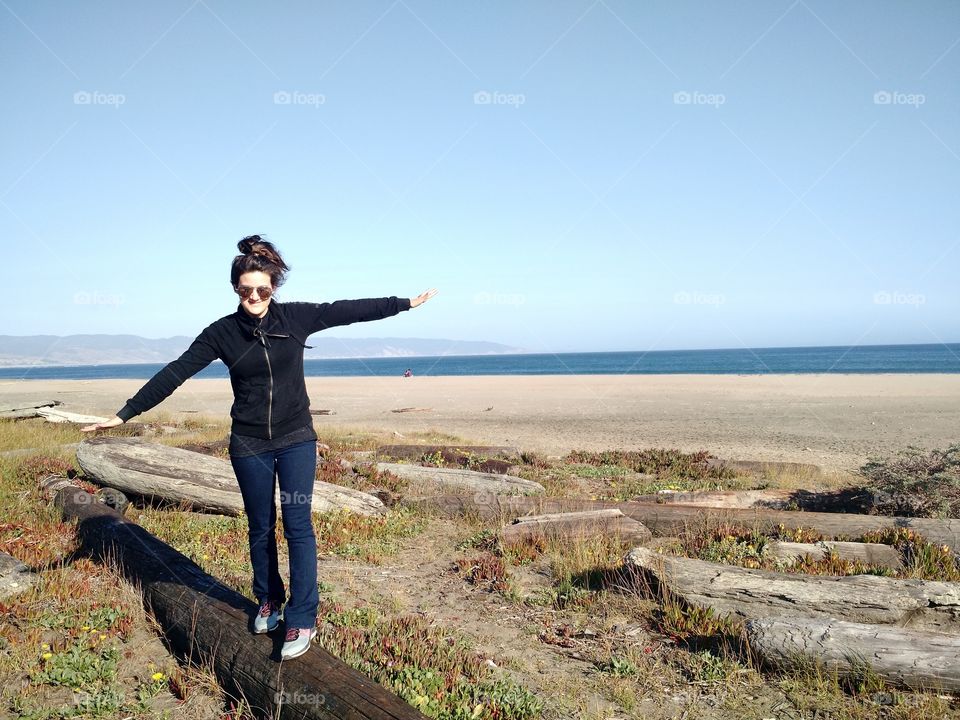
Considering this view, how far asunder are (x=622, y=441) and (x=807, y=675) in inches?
620

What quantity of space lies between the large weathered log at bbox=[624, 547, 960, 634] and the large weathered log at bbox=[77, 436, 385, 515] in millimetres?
5277

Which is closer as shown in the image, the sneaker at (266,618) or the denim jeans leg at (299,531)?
the denim jeans leg at (299,531)

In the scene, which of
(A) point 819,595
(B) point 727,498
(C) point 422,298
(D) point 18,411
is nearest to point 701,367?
(B) point 727,498

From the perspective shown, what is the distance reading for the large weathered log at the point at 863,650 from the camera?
4.47 m

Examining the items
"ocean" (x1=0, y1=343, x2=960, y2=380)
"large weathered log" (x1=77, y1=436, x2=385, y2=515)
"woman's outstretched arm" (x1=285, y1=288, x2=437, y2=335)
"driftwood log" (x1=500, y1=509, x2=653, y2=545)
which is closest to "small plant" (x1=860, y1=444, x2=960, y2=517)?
"driftwood log" (x1=500, y1=509, x2=653, y2=545)

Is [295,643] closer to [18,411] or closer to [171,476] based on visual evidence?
[171,476]

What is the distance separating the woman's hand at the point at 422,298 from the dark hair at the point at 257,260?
970 mm

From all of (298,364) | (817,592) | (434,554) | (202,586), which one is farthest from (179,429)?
(817,592)

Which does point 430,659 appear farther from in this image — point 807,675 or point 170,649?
point 807,675

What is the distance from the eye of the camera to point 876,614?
5.45 meters

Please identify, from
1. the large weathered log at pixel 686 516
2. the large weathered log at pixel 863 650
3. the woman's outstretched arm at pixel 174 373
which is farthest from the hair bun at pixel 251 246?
the large weathered log at pixel 686 516

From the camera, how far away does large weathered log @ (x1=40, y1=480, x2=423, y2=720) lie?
3666 mm

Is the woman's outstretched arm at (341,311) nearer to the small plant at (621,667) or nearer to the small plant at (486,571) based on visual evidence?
the small plant at (621,667)

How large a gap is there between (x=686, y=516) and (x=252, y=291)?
679 centimetres
